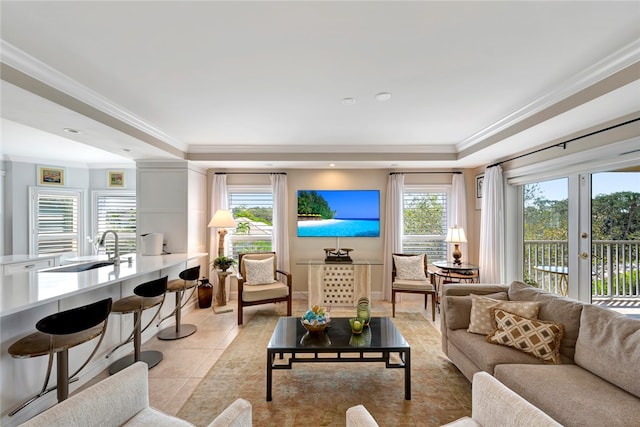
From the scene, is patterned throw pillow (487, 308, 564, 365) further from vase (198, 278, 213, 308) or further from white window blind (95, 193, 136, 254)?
white window blind (95, 193, 136, 254)

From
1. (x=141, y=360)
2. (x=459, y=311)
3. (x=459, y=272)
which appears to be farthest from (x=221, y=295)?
(x=459, y=272)

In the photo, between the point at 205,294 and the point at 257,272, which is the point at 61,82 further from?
the point at 205,294

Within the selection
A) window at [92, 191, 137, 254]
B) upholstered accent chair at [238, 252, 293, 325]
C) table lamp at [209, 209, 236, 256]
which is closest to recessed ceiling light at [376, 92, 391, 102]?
upholstered accent chair at [238, 252, 293, 325]

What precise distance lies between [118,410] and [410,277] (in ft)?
12.4

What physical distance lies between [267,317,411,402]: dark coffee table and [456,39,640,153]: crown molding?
2401 mm

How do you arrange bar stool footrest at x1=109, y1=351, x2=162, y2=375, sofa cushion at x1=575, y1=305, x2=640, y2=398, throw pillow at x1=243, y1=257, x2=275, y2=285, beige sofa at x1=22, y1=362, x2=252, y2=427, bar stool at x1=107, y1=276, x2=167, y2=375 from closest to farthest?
beige sofa at x1=22, y1=362, x2=252, y2=427 → sofa cushion at x1=575, y1=305, x2=640, y2=398 → bar stool at x1=107, y1=276, x2=167, y2=375 → bar stool footrest at x1=109, y1=351, x2=162, y2=375 → throw pillow at x1=243, y1=257, x2=275, y2=285

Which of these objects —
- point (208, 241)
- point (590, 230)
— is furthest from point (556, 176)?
point (208, 241)

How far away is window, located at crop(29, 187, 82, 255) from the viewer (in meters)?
5.13

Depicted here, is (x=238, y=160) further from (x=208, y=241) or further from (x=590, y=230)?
(x=590, y=230)

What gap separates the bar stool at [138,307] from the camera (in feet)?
8.43

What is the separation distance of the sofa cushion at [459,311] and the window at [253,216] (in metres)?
3.26

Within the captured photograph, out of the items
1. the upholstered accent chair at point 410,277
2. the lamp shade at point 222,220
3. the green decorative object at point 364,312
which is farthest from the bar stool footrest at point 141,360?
the upholstered accent chair at point 410,277

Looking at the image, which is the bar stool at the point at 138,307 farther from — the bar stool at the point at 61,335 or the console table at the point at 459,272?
the console table at the point at 459,272

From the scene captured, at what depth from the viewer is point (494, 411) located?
1.35 m
